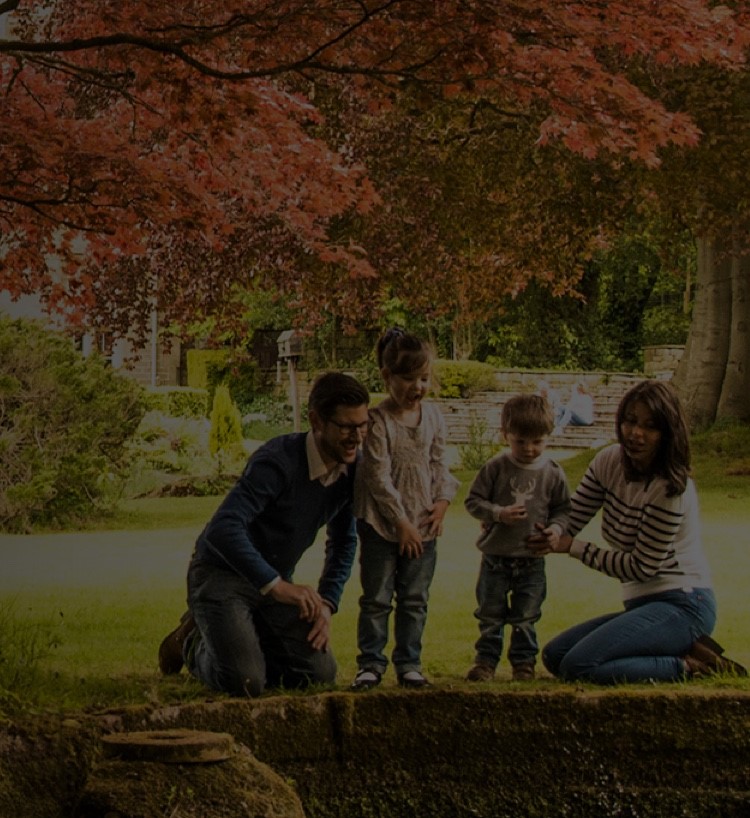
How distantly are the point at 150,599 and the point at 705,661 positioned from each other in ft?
11.0

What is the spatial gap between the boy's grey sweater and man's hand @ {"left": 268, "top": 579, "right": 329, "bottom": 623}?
2.27ft

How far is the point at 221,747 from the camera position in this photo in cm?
345

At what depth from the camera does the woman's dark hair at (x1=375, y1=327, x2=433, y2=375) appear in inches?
169

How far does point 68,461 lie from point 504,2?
19.9 feet

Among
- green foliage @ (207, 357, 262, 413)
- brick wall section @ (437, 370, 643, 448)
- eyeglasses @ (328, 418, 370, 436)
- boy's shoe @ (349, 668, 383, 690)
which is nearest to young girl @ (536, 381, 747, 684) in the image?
boy's shoe @ (349, 668, 383, 690)

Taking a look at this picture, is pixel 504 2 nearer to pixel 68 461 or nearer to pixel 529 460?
pixel 529 460

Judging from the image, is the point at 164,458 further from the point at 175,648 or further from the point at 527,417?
the point at 527,417

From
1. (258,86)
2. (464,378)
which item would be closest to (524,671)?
(258,86)

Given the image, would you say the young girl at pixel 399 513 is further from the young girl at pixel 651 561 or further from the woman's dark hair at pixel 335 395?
the young girl at pixel 651 561

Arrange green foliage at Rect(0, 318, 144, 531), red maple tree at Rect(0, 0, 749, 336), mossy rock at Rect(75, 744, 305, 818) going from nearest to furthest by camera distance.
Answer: mossy rock at Rect(75, 744, 305, 818) → red maple tree at Rect(0, 0, 749, 336) → green foliage at Rect(0, 318, 144, 531)

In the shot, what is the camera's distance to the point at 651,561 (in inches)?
169

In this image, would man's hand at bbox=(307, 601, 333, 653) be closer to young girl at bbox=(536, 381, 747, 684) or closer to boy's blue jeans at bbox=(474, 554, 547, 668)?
boy's blue jeans at bbox=(474, 554, 547, 668)

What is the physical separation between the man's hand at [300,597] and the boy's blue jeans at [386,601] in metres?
0.33

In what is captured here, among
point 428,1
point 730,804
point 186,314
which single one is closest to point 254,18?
point 428,1
